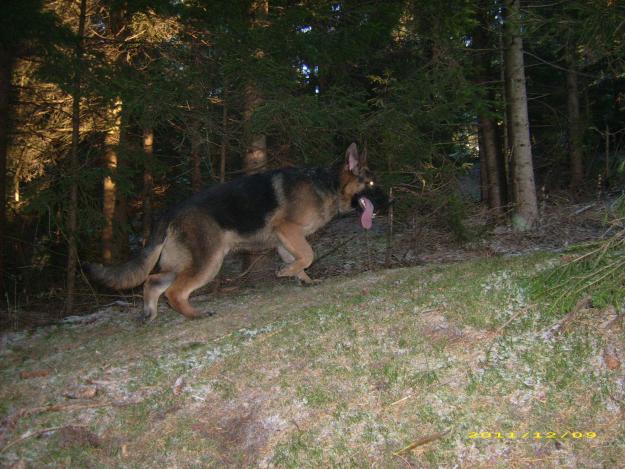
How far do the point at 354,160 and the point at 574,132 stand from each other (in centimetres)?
1085

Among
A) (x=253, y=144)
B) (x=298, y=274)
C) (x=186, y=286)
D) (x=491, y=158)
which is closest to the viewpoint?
(x=186, y=286)

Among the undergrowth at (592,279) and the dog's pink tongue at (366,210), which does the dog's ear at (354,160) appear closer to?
the dog's pink tongue at (366,210)

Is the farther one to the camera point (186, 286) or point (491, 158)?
point (491, 158)

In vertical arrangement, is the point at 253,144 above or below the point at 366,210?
above

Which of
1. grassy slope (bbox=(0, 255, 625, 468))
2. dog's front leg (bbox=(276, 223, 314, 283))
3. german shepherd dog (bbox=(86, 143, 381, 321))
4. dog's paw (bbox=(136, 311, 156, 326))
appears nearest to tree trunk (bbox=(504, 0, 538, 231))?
german shepherd dog (bbox=(86, 143, 381, 321))

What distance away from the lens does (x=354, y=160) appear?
768 cm

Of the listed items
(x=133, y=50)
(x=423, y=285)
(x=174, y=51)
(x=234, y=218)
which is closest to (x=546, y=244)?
(x=423, y=285)

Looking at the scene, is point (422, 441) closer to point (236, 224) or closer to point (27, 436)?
point (27, 436)

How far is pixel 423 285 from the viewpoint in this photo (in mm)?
6070

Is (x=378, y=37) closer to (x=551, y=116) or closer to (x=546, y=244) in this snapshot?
(x=546, y=244)

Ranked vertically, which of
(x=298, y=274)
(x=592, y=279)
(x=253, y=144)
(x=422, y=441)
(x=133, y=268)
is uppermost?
(x=253, y=144)

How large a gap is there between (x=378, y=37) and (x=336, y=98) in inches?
62.3

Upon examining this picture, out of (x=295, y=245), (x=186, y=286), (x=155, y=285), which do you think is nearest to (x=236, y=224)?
(x=295, y=245)

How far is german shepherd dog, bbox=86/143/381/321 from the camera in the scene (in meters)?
6.81
